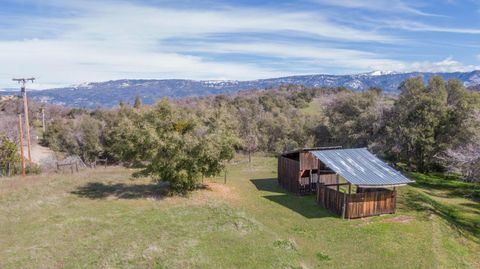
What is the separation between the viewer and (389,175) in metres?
23.5

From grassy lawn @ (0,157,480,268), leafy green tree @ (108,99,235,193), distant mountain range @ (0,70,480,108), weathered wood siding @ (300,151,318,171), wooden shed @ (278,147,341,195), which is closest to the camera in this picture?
grassy lawn @ (0,157,480,268)

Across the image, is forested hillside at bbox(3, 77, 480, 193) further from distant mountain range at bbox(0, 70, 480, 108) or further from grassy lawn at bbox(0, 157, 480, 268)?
distant mountain range at bbox(0, 70, 480, 108)

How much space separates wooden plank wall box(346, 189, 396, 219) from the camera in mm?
22438

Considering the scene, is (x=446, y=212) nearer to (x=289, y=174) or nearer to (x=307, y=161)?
(x=307, y=161)

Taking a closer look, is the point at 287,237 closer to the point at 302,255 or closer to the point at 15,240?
the point at 302,255

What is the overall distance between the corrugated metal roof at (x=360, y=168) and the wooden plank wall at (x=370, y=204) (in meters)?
0.97

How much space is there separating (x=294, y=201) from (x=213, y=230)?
28.8ft

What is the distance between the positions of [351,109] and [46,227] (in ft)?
121

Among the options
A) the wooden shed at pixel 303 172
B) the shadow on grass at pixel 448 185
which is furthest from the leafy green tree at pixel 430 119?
the wooden shed at pixel 303 172

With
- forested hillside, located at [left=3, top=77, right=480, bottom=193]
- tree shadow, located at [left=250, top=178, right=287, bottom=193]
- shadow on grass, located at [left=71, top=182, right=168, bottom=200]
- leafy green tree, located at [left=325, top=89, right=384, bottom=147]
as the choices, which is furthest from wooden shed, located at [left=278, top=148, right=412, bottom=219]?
leafy green tree, located at [left=325, top=89, right=384, bottom=147]

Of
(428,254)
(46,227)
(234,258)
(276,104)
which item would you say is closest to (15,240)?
(46,227)

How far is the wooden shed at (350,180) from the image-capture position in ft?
73.7

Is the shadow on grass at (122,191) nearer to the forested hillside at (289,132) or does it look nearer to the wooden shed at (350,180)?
the forested hillside at (289,132)

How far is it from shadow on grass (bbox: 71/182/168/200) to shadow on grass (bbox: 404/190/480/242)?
1774 cm
